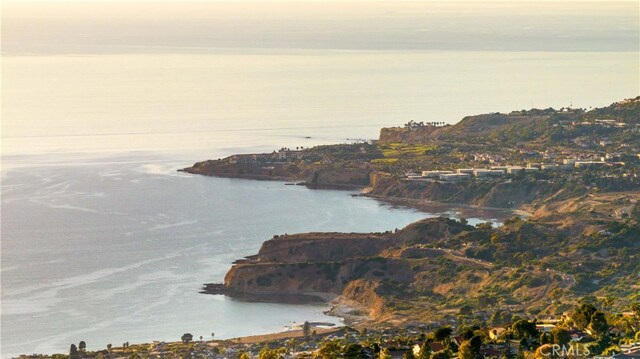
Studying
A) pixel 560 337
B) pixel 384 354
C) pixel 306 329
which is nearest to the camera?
pixel 560 337

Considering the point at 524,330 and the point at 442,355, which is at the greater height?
the point at 524,330

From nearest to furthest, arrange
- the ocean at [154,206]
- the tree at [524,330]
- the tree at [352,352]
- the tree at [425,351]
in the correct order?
the tree at [425,351] → the tree at [352,352] → the tree at [524,330] → the ocean at [154,206]

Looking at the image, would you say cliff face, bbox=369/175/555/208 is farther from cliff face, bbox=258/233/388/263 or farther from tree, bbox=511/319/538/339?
tree, bbox=511/319/538/339

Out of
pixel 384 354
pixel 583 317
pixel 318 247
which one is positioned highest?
pixel 318 247

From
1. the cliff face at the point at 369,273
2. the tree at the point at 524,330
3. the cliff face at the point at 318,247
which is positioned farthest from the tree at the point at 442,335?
the cliff face at the point at 318,247

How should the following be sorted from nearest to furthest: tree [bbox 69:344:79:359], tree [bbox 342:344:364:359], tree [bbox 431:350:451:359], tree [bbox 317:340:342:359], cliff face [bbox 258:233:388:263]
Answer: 1. tree [bbox 431:350:451:359]
2. tree [bbox 342:344:364:359]
3. tree [bbox 317:340:342:359]
4. tree [bbox 69:344:79:359]
5. cliff face [bbox 258:233:388:263]

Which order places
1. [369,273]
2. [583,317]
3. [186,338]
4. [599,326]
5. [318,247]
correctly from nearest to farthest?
1. [599,326]
2. [583,317]
3. [186,338]
4. [369,273]
5. [318,247]

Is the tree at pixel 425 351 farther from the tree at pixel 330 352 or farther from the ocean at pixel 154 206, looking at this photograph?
the ocean at pixel 154 206

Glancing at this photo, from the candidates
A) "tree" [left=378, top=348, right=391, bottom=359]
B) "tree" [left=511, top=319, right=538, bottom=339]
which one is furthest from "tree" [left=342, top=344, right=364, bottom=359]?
"tree" [left=511, top=319, right=538, bottom=339]

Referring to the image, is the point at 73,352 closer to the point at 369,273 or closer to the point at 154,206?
the point at 369,273

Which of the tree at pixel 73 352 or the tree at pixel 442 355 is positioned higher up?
the tree at pixel 442 355

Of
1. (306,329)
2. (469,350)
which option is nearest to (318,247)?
(306,329)
